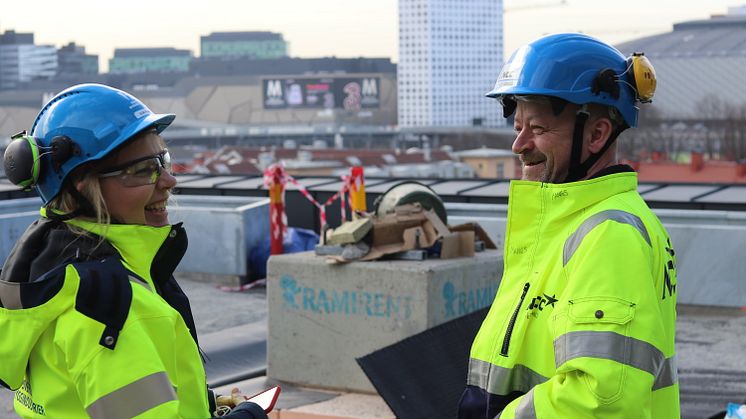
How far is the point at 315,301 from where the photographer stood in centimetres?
765

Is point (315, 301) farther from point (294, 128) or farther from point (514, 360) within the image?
point (294, 128)

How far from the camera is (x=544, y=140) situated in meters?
2.90

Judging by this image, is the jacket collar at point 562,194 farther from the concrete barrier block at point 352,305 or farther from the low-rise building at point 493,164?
the low-rise building at point 493,164

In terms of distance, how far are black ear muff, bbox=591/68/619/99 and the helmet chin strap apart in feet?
0.17

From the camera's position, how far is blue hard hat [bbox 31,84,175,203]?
2777mm

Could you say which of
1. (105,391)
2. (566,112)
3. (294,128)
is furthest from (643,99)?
(294,128)

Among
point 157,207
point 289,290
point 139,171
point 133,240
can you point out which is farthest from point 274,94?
point 133,240

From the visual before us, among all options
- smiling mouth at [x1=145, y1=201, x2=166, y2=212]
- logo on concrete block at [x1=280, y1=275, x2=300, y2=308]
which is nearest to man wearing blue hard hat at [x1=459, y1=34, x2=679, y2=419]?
smiling mouth at [x1=145, y1=201, x2=166, y2=212]

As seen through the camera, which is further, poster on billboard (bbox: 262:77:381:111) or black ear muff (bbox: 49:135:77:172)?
poster on billboard (bbox: 262:77:381:111)

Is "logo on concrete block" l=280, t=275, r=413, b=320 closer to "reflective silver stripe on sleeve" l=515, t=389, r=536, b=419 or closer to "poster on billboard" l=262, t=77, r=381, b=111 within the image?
"reflective silver stripe on sleeve" l=515, t=389, r=536, b=419

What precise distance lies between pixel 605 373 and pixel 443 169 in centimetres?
8907

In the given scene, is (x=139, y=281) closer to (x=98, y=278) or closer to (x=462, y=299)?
(x=98, y=278)

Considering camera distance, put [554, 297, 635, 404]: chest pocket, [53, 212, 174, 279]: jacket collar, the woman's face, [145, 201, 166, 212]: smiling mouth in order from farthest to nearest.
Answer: [145, 201, 166, 212]: smiling mouth, the woman's face, [53, 212, 174, 279]: jacket collar, [554, 297, 635, 404]: chest pocket

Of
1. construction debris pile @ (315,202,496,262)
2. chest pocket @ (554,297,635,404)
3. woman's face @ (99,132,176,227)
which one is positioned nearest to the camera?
chest pocket @ (554,297,635,404)
